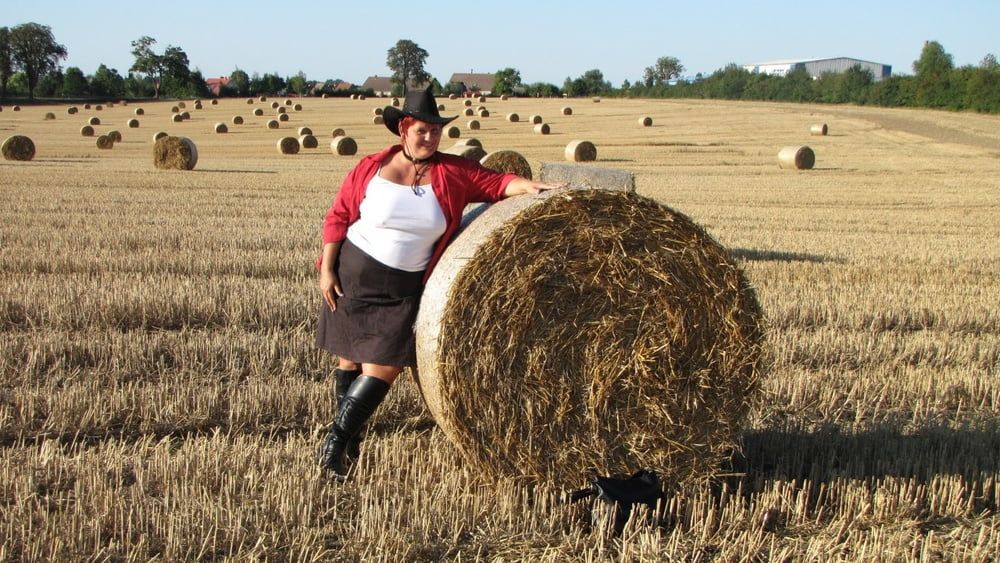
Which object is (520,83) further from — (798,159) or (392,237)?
(392,237)

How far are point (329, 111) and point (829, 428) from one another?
174ft

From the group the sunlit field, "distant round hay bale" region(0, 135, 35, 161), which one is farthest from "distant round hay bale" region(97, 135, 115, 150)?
the sunlit field

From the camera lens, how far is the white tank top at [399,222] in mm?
4383

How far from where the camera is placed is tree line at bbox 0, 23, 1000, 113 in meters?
62.6

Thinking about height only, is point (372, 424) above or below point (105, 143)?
below

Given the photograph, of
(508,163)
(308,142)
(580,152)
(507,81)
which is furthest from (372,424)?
(507,81)

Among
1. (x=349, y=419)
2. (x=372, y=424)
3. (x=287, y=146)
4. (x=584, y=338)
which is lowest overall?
(x=372, y=424)

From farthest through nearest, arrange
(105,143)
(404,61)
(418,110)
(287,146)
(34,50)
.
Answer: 1. (404,61)
2. (34,50)
3. (105,143)
4. (287,146)
5. (418,110)

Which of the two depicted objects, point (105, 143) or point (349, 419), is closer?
point (349, 419)

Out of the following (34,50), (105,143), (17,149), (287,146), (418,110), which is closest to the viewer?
(418,110)

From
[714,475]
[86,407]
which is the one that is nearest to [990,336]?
[714,475]

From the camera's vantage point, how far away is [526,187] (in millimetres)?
4480

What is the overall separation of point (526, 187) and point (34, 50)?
341 feet

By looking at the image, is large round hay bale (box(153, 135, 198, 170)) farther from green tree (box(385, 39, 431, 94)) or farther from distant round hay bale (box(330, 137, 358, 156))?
green tree (box(385, 39, 431, 94))
